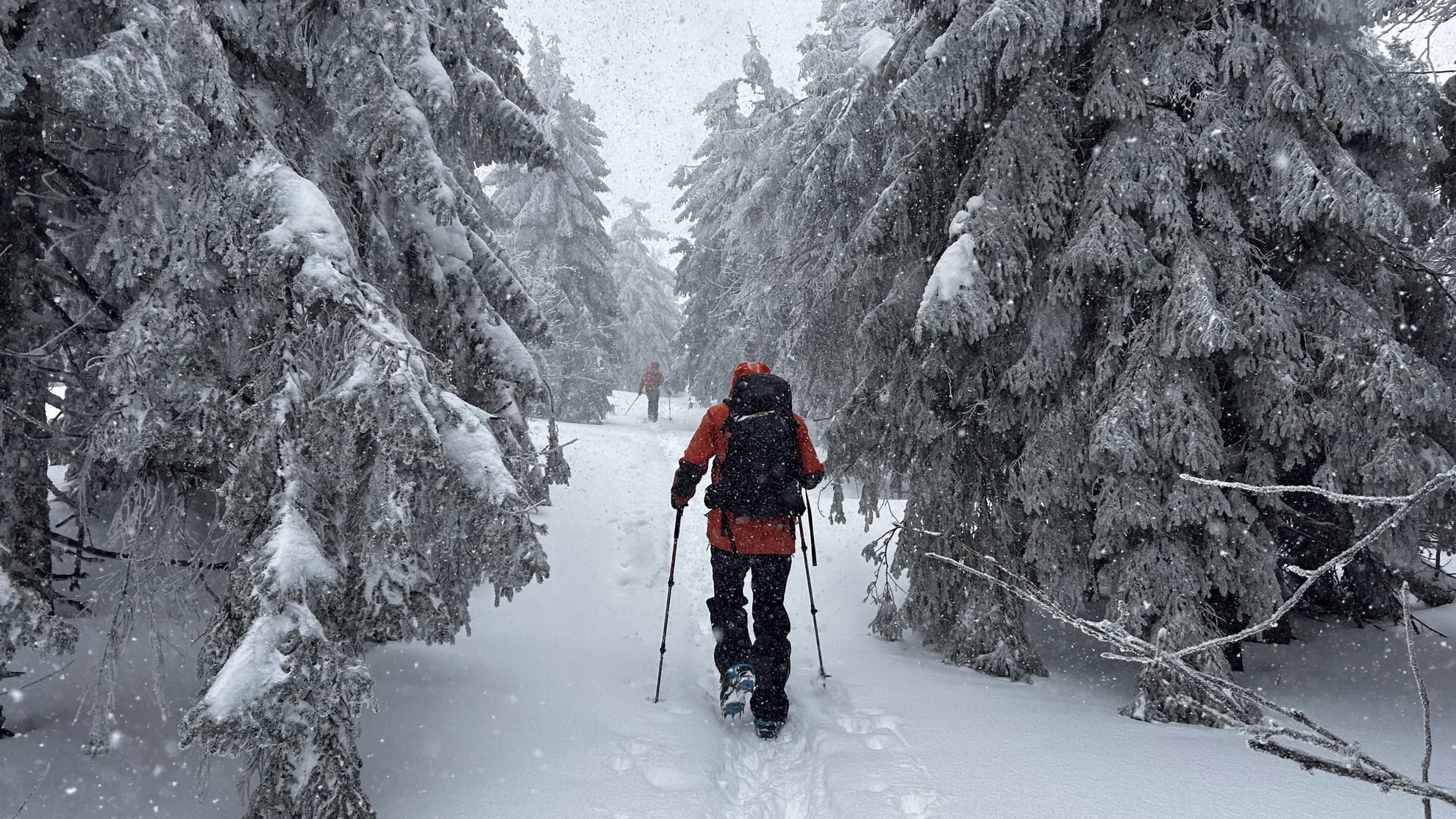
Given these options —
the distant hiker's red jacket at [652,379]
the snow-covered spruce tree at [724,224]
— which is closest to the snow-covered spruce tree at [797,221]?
the snow-covered spruce tree at [724,224]

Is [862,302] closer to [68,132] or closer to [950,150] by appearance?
[950,150]

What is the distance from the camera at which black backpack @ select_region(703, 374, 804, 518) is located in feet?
17.8

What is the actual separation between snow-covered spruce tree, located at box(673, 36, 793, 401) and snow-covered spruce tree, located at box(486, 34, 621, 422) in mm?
3150

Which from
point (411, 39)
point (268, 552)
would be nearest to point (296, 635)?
point (268, 552)

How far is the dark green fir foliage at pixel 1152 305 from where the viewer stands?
500 cm

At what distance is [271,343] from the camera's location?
385 cm

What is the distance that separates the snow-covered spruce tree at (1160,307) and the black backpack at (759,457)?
1177 mm

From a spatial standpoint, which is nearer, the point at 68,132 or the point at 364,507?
the point at 364,507

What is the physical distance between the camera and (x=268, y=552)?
10.7ft

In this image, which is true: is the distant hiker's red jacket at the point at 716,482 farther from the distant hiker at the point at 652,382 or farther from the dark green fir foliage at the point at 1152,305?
the distant hiker at the point at 652,382

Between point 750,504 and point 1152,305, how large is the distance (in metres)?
3.13

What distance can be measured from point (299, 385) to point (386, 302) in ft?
2.09

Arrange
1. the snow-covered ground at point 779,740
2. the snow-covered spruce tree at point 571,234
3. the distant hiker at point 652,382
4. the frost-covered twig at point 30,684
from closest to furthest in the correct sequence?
1. the snow-covered ground at point 779,740
2. the frost-covered twig at point 30,684
3. the snow-covered spruce tree at point 571,234
4. the distant hiker at point 652,382

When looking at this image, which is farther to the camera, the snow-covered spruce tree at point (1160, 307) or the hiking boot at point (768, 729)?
the hiking boot at point (768, 729)
